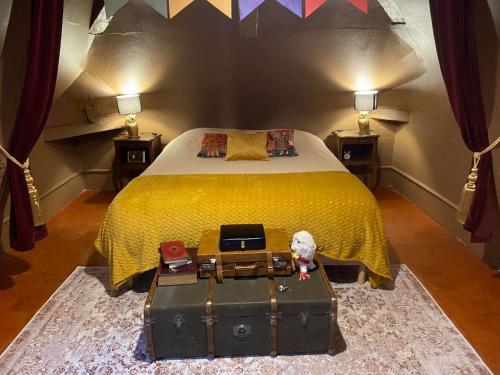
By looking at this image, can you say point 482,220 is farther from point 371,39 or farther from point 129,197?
point 129,197

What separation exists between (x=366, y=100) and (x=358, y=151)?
1.86 ft

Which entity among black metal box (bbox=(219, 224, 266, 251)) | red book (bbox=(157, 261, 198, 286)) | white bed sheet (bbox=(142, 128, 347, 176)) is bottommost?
red book (bbox=(157, 261, 198, 286))

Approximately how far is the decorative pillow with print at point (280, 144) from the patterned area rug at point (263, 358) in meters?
1.37

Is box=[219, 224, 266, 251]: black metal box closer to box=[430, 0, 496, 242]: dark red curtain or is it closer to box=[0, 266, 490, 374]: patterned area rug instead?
box=[0, 266, 490, 374]: patterned area rug

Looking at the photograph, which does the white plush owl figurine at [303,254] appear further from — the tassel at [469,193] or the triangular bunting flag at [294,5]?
the triangular bunting flag at [294,5]

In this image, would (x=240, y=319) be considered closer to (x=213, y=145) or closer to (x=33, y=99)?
(x=33, y=99)

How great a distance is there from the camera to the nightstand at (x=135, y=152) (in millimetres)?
3828

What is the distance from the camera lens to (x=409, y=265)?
8.95ft

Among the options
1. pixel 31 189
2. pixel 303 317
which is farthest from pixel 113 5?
pixel 303 317

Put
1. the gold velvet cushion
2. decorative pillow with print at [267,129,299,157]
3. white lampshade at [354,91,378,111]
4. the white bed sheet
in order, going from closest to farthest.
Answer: the white bed sheet → the gold velvet cushion → decorative pillow with print at [267,129,299,157] → white lampshade at [354,91,378,111]

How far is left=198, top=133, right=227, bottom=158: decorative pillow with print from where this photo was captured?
3443 millimetres

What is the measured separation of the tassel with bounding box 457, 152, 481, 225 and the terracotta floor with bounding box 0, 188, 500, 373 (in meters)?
0.40

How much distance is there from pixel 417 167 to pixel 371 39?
1.25m

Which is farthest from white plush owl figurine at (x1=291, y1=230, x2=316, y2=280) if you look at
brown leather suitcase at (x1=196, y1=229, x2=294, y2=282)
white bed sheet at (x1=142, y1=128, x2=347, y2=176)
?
white bed sheet at (x1=142, y1=128, x2=347, y2=176)
